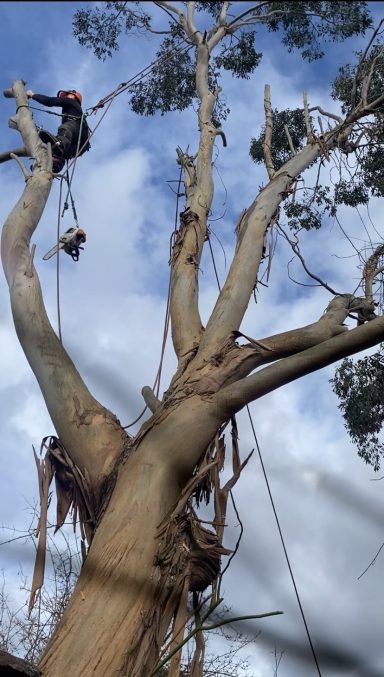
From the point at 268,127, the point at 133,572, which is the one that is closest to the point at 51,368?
the point at 133,572

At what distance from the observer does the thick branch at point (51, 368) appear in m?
4.45

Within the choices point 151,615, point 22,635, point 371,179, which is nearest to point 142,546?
point 151,615

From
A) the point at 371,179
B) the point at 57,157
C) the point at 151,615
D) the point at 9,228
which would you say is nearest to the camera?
the point at 151,615

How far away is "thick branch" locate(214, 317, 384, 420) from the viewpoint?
4367mm

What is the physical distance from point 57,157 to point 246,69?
12.3 ft

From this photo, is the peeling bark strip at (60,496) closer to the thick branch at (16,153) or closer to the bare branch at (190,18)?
the thick branch at (16,153)

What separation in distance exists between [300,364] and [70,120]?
3777 millimetres

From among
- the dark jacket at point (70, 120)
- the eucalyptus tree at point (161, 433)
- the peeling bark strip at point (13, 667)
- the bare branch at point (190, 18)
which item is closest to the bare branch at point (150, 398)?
the eucalyptus tree at point (161, 433)

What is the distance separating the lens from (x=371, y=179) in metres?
9.27

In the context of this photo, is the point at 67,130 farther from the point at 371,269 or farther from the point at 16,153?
the point at 371,269

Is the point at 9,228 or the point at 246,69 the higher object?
the point at 246,69

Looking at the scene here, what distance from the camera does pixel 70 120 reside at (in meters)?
7.30

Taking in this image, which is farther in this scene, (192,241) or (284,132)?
(284,132)

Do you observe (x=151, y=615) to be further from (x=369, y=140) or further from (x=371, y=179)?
(x=371, y=179)
